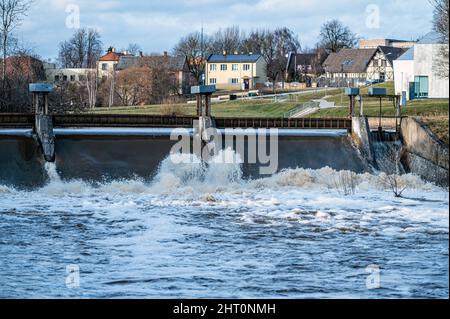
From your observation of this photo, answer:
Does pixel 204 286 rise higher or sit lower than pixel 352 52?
lower

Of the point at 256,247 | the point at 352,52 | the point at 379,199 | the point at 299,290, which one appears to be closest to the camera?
the point at 299,290

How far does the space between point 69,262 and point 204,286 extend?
3520 mm

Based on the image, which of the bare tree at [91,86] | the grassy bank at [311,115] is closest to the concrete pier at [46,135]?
the grassy bank at [311,115]

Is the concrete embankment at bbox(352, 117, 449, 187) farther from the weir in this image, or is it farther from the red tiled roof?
the red tiled roof

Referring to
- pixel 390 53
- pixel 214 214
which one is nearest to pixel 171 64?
pixel 390 53

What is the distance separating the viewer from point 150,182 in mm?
29594

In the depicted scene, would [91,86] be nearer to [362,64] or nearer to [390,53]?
[362,64]

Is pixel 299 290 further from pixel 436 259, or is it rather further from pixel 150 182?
pixel 150 182

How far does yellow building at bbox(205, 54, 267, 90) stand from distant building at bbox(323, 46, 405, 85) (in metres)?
8.36

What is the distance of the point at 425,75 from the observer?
5366cm

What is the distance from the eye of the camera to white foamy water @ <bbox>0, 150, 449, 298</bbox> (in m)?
16.1

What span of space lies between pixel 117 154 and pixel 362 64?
6919 cm

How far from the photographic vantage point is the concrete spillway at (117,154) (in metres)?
29.3
